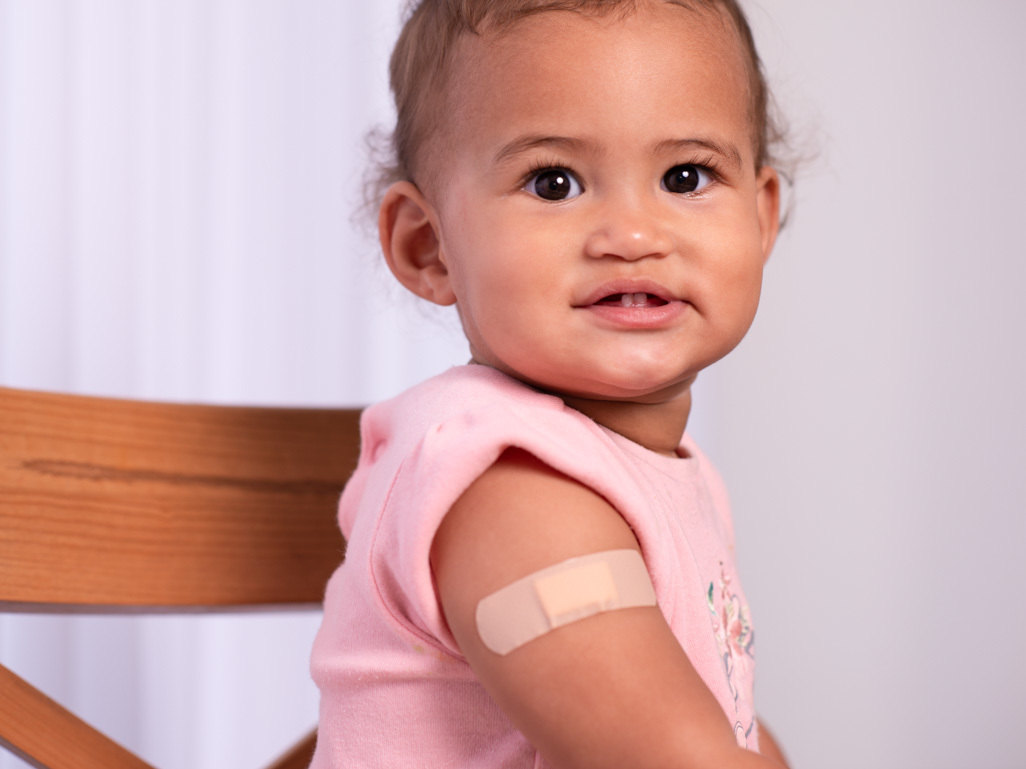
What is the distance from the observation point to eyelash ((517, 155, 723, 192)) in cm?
60

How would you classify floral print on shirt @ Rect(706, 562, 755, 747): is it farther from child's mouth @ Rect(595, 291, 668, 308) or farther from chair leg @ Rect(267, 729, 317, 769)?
chair leg @ Rect(267, 729, 317, 769)

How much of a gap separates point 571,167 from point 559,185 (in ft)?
0.04

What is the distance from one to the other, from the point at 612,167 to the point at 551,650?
0.91 ft

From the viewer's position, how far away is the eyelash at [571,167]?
0.60 metres

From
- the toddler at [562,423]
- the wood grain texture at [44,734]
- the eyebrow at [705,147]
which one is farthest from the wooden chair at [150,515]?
the eyebrow at [705,147]

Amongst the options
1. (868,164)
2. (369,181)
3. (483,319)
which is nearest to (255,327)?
(369,181)

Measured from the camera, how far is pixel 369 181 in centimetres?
104

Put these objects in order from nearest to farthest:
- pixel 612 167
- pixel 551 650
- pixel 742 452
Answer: pixel 551 650 < pixel 612 167 < pixel 742 452

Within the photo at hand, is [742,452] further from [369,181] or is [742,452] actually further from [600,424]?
[600,424]

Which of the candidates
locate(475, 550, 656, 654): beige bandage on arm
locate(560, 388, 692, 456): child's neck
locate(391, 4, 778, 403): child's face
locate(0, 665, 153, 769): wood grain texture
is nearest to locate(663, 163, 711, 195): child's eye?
→ locate(391, 4, 778, 403): child's face

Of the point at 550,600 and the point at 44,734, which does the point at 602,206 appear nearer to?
the point at 550,600

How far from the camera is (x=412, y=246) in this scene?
2.46 ft

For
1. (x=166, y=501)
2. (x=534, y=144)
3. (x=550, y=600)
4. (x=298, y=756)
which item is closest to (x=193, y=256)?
(x=166, y=501)

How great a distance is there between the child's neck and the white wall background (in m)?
0.55
